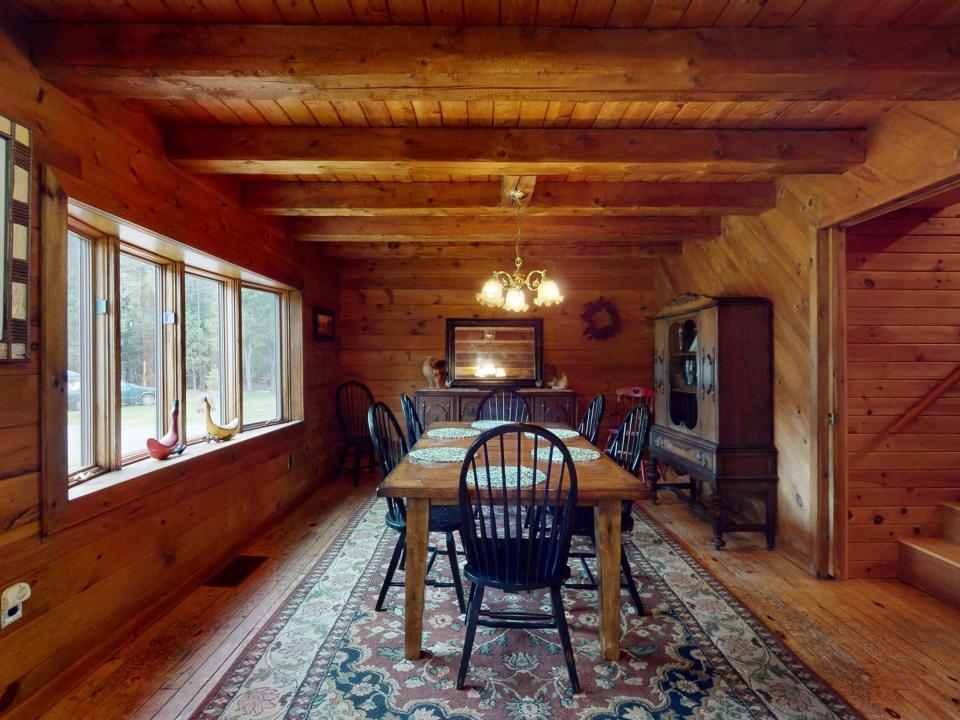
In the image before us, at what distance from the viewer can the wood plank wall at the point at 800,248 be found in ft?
6.91

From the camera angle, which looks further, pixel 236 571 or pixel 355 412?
pixel 355 412

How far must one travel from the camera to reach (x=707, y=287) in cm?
411

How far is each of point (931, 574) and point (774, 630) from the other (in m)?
1.10

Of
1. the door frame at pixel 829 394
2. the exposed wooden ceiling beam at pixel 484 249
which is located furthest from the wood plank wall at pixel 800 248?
the exposed wooden ceiling beam at pixel 484 249

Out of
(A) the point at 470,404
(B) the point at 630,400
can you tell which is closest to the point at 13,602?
(A) the point at 470,404

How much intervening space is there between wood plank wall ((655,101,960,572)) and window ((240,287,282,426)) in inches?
144

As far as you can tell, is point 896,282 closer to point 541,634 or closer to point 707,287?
point 707,287

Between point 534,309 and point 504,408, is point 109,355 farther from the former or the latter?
point 534,309

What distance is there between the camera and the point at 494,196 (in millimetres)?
3148

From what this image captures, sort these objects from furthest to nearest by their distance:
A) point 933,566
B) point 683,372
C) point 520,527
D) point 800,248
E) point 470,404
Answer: point 470,404
point 683,372
point 800,248
point 933,566
point 520,527

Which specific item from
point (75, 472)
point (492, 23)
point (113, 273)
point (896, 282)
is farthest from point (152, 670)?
point (896, 282)

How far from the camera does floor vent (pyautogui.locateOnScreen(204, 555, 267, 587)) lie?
2578 mm

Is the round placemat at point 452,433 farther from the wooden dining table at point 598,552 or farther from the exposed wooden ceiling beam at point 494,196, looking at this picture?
the exposed wooden ceiling beam at point 494,196

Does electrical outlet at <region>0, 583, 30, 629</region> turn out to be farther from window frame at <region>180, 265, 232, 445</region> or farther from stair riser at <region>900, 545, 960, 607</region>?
stair riser at <region>900, 545, 960, 607</region>
